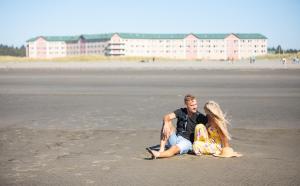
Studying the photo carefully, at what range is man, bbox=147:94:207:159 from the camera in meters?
6.55

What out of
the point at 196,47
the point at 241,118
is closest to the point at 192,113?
the point at 241,118

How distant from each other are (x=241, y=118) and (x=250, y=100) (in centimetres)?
433

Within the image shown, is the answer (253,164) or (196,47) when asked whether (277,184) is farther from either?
(196,47)

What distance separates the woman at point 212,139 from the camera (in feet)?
21.5

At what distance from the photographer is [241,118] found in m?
11.2

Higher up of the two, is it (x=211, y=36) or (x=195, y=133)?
(x=211, y=36)

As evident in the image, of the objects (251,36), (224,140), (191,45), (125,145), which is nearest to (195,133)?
(224,140)

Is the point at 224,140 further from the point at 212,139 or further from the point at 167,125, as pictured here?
the point at 167,125

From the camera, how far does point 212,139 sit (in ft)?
22.1

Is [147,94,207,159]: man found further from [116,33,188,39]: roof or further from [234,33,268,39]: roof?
[234,33,268,39]: roof

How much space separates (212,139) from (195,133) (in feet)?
0.94

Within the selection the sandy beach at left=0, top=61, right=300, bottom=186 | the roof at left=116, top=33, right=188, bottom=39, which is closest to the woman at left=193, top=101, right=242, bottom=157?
the sandy beach at left=0, top=61, right=300, bottom=186

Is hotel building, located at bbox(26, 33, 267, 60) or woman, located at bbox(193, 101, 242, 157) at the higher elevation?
hotel building, located at bbox(26, 33, 267, 60)

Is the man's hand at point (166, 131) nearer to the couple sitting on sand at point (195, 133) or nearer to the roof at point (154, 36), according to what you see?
the couple sitting on sand at point (195, 133)
